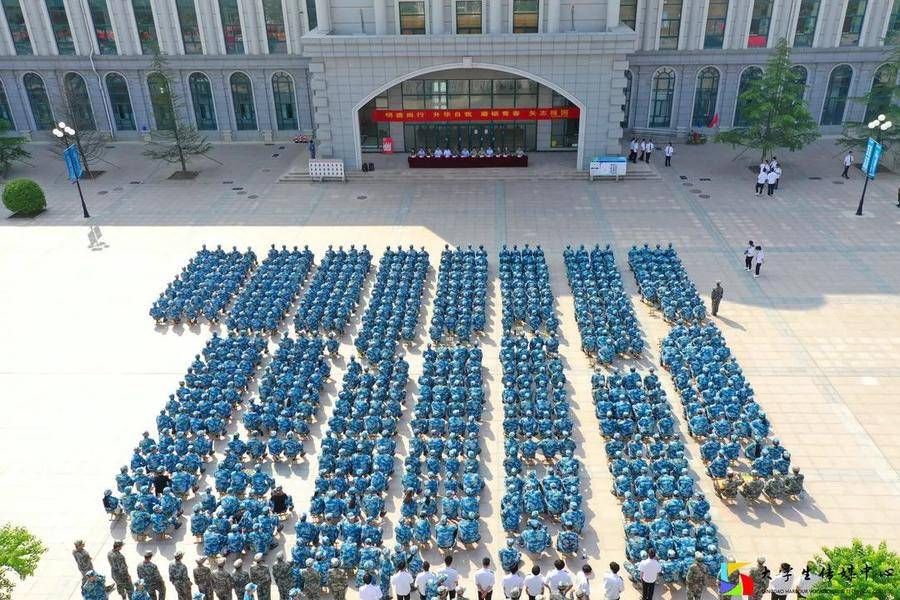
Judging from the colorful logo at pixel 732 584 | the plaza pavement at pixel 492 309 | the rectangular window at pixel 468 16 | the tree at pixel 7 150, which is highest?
the rectangular window at pixel 468 16

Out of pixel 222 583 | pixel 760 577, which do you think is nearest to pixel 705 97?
pixel 760 577

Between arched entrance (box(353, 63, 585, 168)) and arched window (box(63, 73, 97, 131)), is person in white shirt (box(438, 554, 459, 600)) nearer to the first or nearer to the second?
arched entrance (box(353, 63, 585, 168))

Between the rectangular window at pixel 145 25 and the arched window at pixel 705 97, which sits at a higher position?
the rectangular window at pixel 145 25

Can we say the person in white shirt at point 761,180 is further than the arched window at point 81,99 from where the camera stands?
No

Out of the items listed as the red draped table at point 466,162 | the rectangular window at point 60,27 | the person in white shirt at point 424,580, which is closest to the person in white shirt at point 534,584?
the person in white shirt at point 424,580

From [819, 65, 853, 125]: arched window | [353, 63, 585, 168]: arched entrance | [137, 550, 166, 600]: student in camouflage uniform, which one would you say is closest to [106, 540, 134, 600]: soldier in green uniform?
[137, 550, 166, 600]: student in camouflage uniform

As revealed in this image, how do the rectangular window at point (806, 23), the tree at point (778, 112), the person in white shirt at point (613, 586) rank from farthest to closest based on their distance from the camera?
the rectangular window at point (806, 23) < the tree at point (778, 112) < the person in white shirt at point (613, 586)

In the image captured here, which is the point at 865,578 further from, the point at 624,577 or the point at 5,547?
the point at 5,547

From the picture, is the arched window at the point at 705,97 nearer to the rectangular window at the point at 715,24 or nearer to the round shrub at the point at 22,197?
the rectangular window at the point at 715,24
